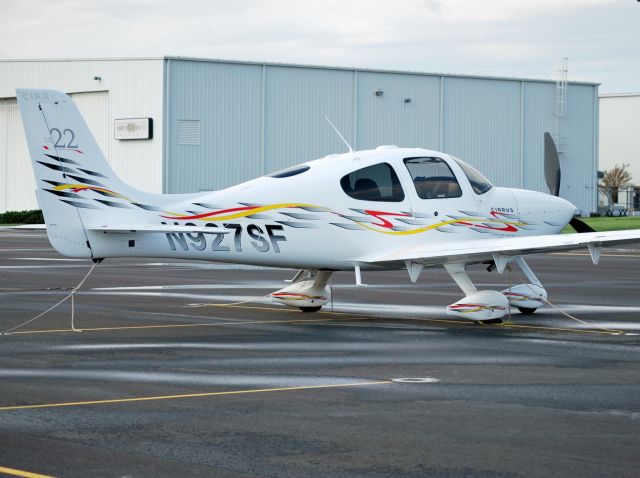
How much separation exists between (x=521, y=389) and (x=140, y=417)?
12.2 ft

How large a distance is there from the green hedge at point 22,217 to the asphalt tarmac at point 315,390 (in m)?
52.2

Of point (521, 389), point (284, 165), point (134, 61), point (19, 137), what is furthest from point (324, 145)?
point (521, 389)

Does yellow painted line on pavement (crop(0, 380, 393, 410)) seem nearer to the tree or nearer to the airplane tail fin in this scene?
the airplane tail fin

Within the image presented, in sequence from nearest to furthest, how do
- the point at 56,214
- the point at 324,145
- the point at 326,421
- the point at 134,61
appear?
the point at 326,421 < the point at 56,214 < the point at 134,61 < the point at 324,145

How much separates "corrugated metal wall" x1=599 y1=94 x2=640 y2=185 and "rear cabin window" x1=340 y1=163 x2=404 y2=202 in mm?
96159

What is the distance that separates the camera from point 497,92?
253 ft

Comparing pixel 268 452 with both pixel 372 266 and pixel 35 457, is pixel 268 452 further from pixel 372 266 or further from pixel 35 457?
pixel 372 266

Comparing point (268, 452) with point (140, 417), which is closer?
point (268, 452)

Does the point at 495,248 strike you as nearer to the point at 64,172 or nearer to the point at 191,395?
the point at 64,172

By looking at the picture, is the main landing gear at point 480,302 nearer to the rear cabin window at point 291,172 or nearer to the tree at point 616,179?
the rear cabin window at point 291,172

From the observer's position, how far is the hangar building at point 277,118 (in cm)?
6719

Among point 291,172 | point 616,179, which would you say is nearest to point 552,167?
point 291,172

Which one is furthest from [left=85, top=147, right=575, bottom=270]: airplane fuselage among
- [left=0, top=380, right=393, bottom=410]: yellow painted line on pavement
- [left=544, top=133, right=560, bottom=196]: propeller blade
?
[left=0, top=380, right=393, bottom=410]: yellow painted line on pavement

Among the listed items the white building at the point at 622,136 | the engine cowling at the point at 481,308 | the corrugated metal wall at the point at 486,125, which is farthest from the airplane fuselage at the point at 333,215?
the white building at the point at 622,136
